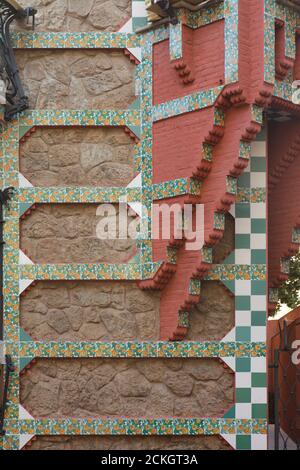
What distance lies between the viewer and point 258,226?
8016mm

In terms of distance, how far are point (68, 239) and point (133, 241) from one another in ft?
1.82

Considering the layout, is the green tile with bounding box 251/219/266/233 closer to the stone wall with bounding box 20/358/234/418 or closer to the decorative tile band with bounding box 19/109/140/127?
the stone wall with bounding box 20/358/234/418

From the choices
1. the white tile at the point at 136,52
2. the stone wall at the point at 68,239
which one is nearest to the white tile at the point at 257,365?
the stone wall at the point at 68,239

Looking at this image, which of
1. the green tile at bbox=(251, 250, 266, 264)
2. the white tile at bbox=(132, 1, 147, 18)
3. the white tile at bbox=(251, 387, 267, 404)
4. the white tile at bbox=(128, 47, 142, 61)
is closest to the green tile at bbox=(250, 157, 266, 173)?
the green tile at bbox=(251, 250, 266, 264)

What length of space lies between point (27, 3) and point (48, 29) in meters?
0.29

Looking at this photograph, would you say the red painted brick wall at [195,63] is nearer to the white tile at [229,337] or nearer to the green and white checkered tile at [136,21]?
the green and white checkered tile at [136,21]

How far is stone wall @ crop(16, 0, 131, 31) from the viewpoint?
322 inches

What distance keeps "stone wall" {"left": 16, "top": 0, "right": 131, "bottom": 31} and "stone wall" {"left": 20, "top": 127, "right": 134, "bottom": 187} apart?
0.89 metres

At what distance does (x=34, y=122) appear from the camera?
318 inches

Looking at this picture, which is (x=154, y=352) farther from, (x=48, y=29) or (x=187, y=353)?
(x=48, y=29)

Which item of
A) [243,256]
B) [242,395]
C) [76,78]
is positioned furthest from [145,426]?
[76,78]

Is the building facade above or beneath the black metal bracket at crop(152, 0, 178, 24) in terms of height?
beneath
